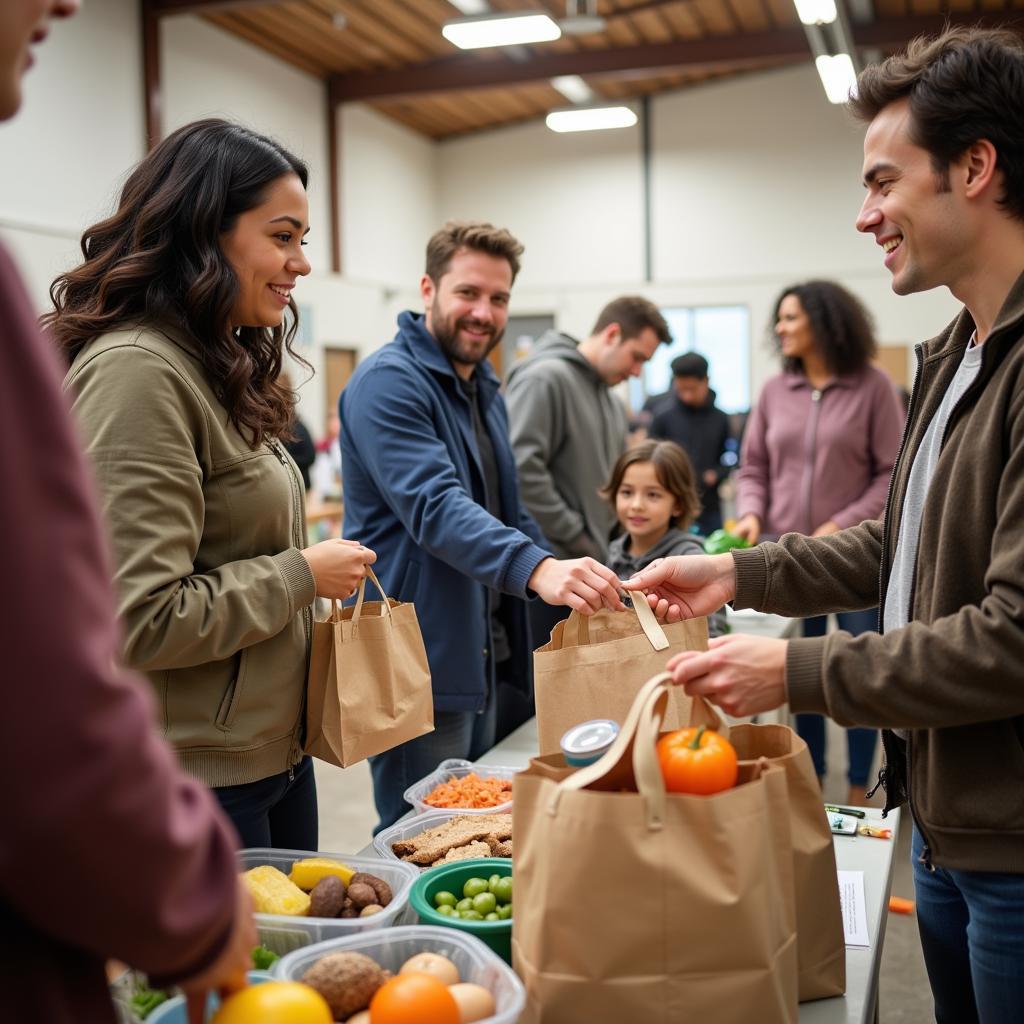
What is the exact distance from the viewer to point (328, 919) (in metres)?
1.25

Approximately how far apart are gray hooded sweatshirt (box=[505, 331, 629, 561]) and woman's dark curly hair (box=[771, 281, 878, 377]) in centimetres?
82

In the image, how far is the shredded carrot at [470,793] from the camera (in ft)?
5.88

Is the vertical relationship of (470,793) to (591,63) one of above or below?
below

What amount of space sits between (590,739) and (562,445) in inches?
98.9

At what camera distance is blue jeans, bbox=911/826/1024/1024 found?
117 centimetres

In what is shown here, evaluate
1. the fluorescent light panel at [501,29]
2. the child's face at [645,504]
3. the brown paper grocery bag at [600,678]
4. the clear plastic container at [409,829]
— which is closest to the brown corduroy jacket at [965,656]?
the brown paper grocery bag at [600,678]

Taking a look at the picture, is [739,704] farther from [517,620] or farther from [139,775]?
[517,620]

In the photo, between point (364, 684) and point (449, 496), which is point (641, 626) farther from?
point (449, 496)

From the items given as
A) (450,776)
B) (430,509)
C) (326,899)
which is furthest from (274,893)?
(430,509)

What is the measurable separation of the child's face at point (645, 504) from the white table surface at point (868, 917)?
40.0 inches

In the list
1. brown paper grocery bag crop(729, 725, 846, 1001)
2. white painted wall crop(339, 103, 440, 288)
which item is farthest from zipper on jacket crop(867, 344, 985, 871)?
white painted wall crop(339, 103, 440, 288)

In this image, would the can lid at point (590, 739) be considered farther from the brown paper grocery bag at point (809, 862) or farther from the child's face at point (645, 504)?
the child's face at point (645, 504)

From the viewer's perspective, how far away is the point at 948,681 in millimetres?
1106

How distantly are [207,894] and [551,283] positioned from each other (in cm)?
1164
